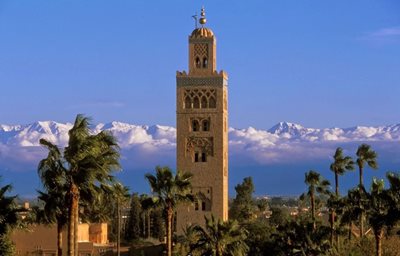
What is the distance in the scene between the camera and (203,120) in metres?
73.9

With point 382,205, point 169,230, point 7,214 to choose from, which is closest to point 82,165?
point 7,214

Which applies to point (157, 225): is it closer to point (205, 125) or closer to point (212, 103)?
point (205, 125)

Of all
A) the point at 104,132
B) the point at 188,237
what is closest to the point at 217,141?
the point at 188,237

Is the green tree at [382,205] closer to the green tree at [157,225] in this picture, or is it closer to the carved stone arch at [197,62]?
the carved stone arch at [197,62]

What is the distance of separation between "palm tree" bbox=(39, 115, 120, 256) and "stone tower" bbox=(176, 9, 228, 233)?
4147cm

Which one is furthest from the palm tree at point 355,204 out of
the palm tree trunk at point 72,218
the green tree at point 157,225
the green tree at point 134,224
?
the green tree at point 134,224

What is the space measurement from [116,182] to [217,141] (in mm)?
41970

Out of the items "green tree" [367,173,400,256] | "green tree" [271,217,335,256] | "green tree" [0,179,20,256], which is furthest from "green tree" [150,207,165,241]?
"green tree" [0,179,20,256]

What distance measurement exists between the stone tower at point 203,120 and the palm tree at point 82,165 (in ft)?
136

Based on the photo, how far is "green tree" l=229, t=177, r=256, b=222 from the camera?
339 ft

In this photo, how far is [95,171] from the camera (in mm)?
30828

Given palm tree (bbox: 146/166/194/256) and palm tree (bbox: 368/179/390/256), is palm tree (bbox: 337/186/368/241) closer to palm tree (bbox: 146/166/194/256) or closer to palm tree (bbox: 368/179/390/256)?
palm tree (bbox: 368/179/390/256)

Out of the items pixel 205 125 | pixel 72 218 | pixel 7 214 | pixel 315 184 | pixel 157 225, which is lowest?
pixel 72 218

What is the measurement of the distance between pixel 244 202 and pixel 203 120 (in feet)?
149
